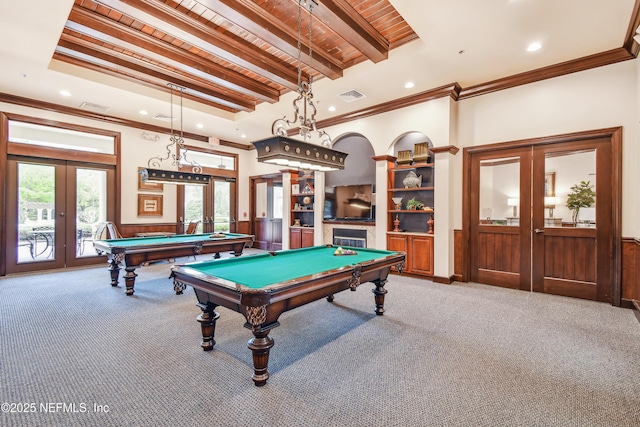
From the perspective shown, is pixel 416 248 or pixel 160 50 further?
pixel 416 248

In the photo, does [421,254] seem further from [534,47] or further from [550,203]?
[534,47]

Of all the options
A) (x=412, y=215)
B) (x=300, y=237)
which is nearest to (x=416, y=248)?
(x=412, y=215)

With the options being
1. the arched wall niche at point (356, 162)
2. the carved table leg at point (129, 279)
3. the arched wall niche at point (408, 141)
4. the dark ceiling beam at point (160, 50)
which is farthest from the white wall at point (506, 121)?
the carved table leg at point (129, 279)

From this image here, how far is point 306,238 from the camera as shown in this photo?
7082 mm

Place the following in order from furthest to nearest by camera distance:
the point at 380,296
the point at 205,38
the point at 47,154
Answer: the point at 47,154 < the point at 205,38 < the point at 380,296

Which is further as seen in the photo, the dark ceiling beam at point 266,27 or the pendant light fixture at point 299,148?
the dark ceiling beam at point 266,27

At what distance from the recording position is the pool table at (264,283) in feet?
6.51

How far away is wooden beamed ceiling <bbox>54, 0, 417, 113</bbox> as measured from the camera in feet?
11.0

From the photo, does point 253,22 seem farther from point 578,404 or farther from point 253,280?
point 578,404

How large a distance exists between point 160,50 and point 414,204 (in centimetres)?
479

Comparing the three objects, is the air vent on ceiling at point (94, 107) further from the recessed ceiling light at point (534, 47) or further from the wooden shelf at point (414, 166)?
the recessed ceiling light at point (534, 47)

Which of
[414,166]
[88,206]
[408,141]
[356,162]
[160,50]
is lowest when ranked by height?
[88,206]

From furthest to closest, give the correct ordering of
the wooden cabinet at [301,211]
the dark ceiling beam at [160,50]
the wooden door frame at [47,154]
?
1. the wooden cabinet at [301,211]
2. the wooden door frame at [47,154]
3. the dark ceiling beam at [160,50]

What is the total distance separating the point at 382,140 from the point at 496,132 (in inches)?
76.1
